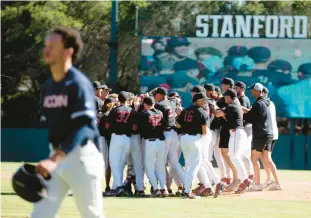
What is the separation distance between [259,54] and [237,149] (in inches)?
515

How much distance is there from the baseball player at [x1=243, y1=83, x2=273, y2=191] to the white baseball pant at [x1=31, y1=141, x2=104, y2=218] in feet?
38.8

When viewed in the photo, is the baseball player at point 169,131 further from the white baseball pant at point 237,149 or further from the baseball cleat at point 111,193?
the baseball cleat at point 111,193

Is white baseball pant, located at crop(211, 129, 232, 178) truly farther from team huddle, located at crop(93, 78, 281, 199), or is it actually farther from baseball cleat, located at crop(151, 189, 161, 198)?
baseball cleat, located at crop(151, 189, 161, 198)

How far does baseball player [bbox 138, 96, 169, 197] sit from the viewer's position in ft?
58.2

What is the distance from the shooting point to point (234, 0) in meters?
41.1

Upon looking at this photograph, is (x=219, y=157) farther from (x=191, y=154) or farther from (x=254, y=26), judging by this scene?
(x=254, y=26)

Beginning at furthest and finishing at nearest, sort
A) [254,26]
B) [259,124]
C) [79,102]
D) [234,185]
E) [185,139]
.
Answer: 1. [254,26]
2. [259,124]
3. [234,185]
4. [185,139]
5. [79,102]

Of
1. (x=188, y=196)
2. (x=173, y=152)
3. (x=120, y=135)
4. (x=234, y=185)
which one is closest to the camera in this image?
(x=188, y=196)

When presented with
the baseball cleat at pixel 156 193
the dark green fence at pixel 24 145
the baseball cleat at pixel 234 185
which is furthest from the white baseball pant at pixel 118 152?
the dark green fence at pixel 24 145

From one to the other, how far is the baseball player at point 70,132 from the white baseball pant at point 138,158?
10.4 metres

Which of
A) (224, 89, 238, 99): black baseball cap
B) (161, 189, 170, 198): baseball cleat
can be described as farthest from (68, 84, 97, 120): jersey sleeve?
(224, 89, 238, 99): black baseball cap

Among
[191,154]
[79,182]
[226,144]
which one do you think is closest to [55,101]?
[79,182]

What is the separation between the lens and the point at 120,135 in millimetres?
18016

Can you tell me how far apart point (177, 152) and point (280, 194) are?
7.57ft
